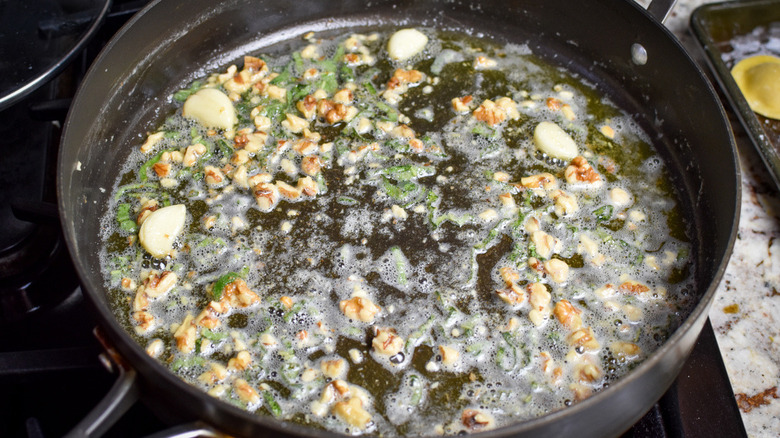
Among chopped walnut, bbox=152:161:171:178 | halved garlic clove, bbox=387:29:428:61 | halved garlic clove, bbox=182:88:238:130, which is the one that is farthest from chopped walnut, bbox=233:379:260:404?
halved garlic clove, bbox=387:29:428:61

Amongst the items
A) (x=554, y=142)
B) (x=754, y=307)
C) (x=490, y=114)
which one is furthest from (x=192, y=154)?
(x=754, y=307)

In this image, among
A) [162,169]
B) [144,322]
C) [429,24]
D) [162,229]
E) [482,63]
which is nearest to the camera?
[144,322]

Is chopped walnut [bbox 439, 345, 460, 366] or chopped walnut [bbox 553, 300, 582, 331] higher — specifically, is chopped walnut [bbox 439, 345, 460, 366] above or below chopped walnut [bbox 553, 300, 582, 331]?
below

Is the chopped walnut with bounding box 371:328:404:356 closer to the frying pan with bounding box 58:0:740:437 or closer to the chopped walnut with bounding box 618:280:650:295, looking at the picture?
the frying pan with bounding box 58:0:740:437

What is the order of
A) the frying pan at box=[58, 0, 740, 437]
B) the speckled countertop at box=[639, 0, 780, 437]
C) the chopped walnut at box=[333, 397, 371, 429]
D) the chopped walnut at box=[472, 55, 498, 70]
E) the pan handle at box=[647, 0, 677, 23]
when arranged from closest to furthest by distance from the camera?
the frying pan at box=[58, 0, 740, 437] → the chopped walnut at box=[333, 397, 371, 429] → the speckled countertop at box=[639, 0, 780, 437] → the pan handle at box=[647, 0, 677, 23] → the chopped walnut at box=[472, 55, 498, 70]

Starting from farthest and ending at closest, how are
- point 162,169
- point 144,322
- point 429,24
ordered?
point 429,24, point 162,169, point 144,322

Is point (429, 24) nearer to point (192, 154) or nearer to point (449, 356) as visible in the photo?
point (192, 154)

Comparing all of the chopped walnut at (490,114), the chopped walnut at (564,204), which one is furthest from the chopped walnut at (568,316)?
the chopped walnut at (490,114)
